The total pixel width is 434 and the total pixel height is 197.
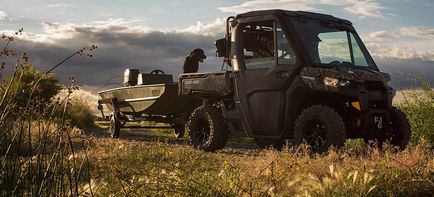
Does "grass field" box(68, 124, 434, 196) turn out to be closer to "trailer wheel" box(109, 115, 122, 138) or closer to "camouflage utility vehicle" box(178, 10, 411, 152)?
"camouflage utility vehicle" box(178, 10, 411, 152)

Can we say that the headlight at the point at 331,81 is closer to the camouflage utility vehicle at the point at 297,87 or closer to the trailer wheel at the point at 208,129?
the camouflage utility vehicle at the point at 297,87

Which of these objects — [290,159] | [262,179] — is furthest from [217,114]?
[262,179]

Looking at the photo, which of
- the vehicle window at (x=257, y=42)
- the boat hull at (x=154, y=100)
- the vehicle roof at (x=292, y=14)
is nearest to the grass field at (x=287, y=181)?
the vehicle window at (x=257, y=42)

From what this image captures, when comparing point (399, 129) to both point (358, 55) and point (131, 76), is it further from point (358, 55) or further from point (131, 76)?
point (131, 76)

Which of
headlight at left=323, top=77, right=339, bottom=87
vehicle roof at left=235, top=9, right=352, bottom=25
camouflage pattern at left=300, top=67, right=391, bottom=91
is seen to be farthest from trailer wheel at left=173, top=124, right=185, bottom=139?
headlight at left=323, top=77, right=339, bottom=87

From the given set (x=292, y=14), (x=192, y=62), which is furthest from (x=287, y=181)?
(x=192, y=62)

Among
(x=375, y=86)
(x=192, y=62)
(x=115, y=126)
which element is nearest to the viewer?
(x=375, y=86)

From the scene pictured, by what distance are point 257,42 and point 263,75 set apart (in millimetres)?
822

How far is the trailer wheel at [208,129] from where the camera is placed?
10.8m

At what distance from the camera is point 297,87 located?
30.5 ft

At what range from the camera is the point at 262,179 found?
20.8 ft

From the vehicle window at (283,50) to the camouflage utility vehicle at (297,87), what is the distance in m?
0.02

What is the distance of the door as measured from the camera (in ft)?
31.2

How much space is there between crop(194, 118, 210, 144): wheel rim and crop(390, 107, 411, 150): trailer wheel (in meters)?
3.33
